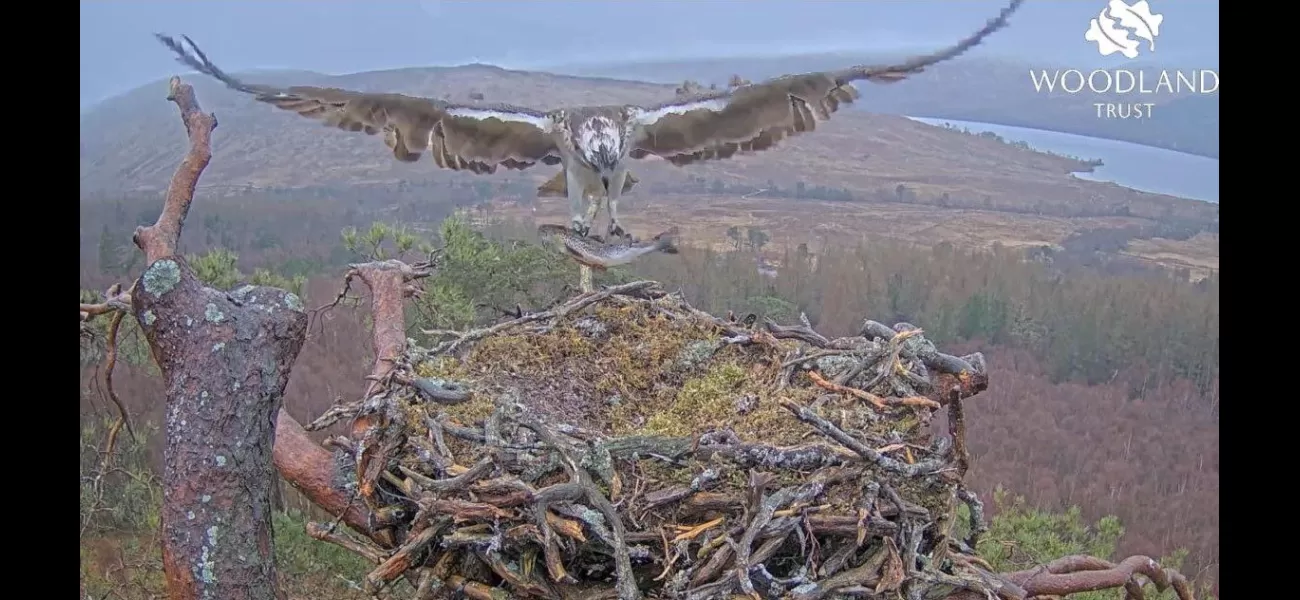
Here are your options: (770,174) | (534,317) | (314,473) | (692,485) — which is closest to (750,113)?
(534,317)

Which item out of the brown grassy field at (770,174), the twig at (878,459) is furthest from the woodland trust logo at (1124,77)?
the twig at (878,459)

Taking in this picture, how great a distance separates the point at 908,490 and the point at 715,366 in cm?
96

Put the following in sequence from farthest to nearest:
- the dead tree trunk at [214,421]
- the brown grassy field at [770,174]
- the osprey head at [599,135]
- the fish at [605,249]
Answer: the brown grassy field at [770,174]
the osprey head at [599,135]
the fish at [605,249]
the dead tree trunk at [214,421]

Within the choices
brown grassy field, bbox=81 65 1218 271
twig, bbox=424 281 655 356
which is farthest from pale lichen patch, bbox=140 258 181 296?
brown grassy field, bbox=81 65 1218 271

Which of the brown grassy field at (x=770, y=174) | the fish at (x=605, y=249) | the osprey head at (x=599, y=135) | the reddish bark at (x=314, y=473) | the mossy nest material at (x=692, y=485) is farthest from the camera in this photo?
the brown grassy field at (x=770, y=174)

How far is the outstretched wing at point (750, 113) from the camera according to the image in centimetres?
377

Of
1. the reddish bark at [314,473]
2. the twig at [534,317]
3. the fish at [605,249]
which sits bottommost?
the reddish bark at [314,473]

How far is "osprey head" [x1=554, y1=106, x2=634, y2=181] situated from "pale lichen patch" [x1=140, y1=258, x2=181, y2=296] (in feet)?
8.15

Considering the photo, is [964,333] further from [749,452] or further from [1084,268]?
[749,452]

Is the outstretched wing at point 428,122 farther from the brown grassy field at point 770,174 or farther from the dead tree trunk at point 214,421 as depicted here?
the dead tree trunk at point 214,421

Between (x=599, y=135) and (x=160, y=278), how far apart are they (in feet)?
8.32

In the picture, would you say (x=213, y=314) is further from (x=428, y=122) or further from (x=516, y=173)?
(x=516, y=173)

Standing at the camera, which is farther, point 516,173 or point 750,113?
point 516,173

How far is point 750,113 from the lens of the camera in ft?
13.6
